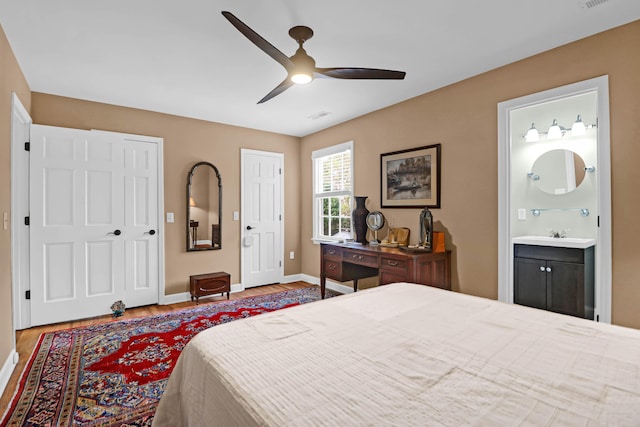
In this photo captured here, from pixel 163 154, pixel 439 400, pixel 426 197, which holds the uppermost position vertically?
pixel 163 154

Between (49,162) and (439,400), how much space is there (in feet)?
14.0

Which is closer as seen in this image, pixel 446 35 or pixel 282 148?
pixel 446 35

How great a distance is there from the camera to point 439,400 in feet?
3.02

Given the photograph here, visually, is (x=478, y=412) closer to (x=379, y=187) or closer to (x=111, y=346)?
(x=111, y=346)

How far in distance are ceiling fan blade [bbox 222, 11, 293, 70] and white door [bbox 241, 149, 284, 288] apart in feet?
9.59

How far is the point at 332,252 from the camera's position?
4156 millimetres

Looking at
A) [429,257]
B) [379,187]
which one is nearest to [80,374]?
[429,257]

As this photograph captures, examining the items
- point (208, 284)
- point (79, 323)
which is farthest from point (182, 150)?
point (79, 323)

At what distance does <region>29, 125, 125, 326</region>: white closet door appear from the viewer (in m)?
3.47

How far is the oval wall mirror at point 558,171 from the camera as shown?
3.33 meters

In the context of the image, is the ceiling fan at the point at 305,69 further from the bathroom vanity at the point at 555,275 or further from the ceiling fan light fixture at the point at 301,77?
the bathroom vanity at the point at 555,275

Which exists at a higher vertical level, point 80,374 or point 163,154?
point 163,154

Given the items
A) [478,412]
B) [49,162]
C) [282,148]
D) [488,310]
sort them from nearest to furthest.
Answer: [478,412] → [488,310] → [49,162] → [282,148]

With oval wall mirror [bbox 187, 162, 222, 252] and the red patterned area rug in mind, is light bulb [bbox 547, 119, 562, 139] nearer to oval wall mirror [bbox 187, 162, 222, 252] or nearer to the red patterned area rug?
the red patterned area rug
